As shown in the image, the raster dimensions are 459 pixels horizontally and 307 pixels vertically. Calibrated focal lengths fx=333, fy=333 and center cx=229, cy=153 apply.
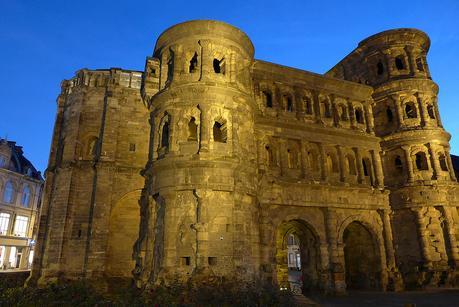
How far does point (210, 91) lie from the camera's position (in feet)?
54.9

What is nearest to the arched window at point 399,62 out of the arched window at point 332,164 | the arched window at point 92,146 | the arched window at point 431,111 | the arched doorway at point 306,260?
the arched window at point 431,111

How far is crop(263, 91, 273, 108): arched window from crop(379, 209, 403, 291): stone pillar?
1004cm

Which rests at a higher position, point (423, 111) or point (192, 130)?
point (423, 111)

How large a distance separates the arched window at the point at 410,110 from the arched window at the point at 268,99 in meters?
10.5

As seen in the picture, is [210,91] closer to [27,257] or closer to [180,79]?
[180,79]

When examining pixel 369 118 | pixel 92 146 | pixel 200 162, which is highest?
pixel 369 118

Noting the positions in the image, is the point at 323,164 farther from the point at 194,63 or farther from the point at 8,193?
the point at 8,193

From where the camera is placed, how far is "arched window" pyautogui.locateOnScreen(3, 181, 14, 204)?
38.9 m

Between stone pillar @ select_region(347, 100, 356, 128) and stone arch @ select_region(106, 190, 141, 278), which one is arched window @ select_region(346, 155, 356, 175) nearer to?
stone pillar @ select_region(347, 100, 356, 128)

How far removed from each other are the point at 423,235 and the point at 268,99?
13.1 metres

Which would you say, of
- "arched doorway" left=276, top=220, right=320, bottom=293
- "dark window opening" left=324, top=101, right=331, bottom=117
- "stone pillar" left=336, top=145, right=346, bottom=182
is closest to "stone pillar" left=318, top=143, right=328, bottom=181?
"stone pillar" left=336, top=145, right=346, bottom=182

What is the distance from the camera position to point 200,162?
15336mm

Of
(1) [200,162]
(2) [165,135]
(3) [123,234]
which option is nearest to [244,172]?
(1) [200,162]

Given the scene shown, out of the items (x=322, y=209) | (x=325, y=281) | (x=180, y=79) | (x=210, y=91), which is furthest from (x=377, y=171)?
(x=180, y=79)
